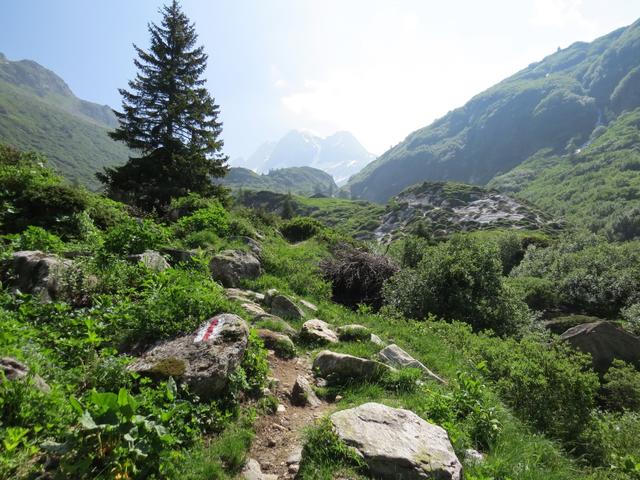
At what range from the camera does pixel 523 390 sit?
7.24m

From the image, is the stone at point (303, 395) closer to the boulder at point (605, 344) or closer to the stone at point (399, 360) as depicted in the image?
the stone at point (399, 360)

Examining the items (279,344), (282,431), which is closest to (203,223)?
(279,344)

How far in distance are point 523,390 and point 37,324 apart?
8615 millimetres

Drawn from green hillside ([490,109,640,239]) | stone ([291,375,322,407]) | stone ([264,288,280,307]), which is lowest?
green hillside ([490,109,640,239])

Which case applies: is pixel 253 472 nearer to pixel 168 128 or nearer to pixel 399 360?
pixel 399 360

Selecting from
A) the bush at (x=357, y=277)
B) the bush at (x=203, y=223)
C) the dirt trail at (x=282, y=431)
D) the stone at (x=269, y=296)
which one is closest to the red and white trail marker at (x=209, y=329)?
the dirt trail at (x=282, y=431)

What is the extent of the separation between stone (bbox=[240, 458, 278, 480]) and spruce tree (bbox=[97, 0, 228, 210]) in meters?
17.9

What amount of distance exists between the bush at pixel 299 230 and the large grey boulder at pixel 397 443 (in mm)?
19828

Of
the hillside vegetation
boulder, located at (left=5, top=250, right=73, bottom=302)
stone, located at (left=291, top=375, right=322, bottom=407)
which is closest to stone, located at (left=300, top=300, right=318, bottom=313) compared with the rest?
the hillside vegetation

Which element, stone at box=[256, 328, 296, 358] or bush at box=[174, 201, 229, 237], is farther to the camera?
bush at box=[174, 201, 229, 237]

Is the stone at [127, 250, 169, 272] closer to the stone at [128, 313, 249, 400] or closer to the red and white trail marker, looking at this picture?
the red and white trail marker

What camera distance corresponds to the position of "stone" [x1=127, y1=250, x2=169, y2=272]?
8039 millimetres

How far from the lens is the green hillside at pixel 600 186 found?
325 ft

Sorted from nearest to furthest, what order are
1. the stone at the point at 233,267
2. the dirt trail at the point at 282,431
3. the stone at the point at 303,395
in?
the dirt trail at the point at 282,431
the stone at the point at 303,395
the stone at the point at 233,267
